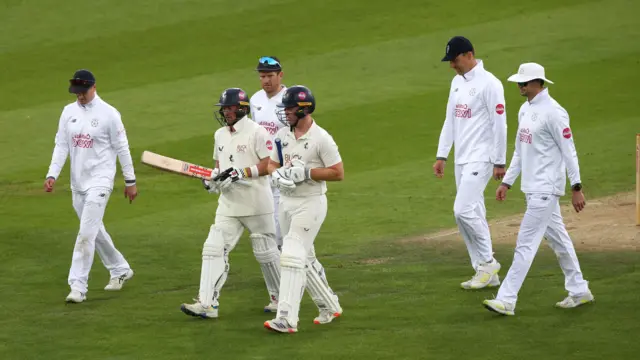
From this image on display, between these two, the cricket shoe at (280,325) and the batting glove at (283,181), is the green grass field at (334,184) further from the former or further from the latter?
the batting glove at (283,181)

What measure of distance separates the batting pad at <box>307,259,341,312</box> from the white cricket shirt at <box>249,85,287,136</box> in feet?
8.74

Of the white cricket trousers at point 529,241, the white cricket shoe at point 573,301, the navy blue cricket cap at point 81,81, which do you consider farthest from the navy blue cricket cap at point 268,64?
the white cricket shoe at point 573,301

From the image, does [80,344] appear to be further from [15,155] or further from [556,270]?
[15,155]

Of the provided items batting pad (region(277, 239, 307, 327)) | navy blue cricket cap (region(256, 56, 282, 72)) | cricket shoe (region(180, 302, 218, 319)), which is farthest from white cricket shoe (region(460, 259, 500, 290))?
navy blue cricket cap (region(256, 56, 282, 72))

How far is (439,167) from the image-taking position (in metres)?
12.3

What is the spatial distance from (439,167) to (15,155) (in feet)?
31.1

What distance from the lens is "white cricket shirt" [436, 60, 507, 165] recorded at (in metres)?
11.8

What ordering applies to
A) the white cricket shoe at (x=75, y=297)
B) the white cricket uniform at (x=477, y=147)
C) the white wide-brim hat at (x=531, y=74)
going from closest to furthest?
the white wide-brim hat at (x=531, y=74) → the white cricket shoe at (x=75, y=297) → the white cricket uniform at (x=477, y=147)

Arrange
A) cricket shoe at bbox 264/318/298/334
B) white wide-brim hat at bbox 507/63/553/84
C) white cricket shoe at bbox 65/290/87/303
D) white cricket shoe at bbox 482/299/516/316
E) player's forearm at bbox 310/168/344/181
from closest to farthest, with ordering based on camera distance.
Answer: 1. cricket shoe at bbox 264/318/298/334
2. player's forearm at bbox 310/168/344/181
3. white cricket shoe at bbox 482/299/516/316
4. white wide-brim hat at bbox 507/63/553/84
5. white cricket shoe at bbox 65/290/87/303

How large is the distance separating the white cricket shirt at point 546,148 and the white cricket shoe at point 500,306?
3.25 feet

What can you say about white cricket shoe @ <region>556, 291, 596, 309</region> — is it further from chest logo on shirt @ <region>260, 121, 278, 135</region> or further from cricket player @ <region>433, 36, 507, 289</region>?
chest logo on shirt @ <region>260, 121, 278, 135</region>

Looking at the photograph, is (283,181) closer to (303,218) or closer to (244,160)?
(303,218)

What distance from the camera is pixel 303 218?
10008 millimetres

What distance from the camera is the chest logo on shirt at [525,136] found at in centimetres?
1034
